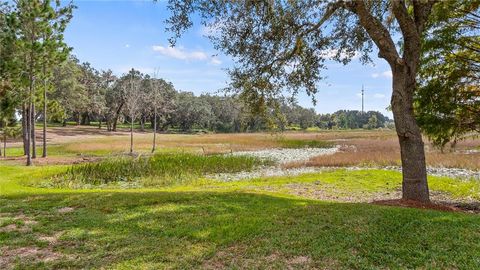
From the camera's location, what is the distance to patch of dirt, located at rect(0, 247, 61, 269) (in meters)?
5.10

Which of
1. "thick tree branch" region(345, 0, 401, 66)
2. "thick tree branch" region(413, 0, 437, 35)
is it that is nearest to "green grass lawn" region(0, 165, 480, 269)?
"thick tree branch" region(345, 0, 401, 66)

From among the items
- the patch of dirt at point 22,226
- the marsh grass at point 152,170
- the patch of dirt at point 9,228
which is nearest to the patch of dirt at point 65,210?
the patch of dirt at point 22,226

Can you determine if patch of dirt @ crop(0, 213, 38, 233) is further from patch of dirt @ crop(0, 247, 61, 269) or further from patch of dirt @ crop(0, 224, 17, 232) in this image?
patch of dirt @ crop(0, 247, 61, 269)

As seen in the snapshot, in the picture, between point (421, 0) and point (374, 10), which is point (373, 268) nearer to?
point (421, 0)

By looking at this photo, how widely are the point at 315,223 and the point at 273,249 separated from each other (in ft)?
4.51

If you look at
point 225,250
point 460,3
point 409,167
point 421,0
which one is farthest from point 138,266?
point 460,3

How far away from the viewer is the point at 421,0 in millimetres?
8891

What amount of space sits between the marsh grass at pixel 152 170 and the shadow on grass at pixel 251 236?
902cm

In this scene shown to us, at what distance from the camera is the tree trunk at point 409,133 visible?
353 inches

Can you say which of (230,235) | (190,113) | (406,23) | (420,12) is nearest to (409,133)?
(406,23)

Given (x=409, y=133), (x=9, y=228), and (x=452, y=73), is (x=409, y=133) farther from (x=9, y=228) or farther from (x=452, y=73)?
(x=9, y=228)

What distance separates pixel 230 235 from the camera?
19.5 feet

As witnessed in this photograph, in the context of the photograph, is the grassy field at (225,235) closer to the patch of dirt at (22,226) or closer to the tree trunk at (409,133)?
the patch of dirt at (22,226)

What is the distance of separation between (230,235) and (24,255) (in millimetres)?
3107
